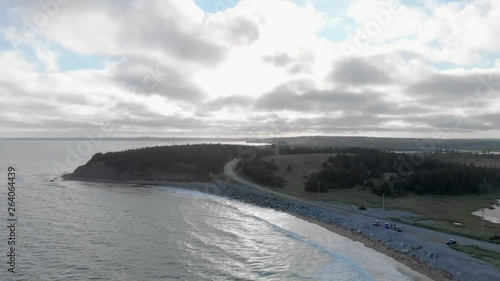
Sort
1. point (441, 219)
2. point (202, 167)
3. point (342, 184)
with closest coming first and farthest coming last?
point (441, 219)
point (342, 184)
point (202, 167)

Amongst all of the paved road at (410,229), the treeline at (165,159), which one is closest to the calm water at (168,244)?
the paved road at (410,229)

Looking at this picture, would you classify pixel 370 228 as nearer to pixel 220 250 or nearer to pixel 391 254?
pixel 391 254

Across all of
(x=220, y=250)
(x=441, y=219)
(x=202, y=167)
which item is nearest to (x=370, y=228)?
(x=441, y=219)

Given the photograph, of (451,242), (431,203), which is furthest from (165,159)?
(451,242)

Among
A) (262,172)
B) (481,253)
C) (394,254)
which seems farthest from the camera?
(262,172)

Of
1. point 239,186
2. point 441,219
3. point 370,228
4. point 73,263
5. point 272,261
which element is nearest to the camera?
point 73,263

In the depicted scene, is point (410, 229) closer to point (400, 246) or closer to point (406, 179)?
point (400, 246)

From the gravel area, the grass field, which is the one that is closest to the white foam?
the gravel area
